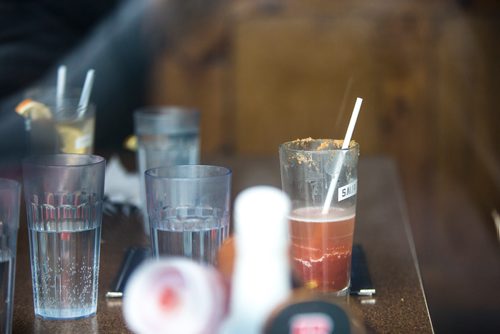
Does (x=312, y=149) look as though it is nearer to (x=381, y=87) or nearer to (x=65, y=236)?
(x=65, y=236)

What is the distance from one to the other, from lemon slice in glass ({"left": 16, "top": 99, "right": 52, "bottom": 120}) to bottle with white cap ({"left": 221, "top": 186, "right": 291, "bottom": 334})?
30.2 inches

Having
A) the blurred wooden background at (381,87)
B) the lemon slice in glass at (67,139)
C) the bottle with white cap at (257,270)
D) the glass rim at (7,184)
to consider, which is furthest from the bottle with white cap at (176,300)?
the blurred wooden background at (381,87)

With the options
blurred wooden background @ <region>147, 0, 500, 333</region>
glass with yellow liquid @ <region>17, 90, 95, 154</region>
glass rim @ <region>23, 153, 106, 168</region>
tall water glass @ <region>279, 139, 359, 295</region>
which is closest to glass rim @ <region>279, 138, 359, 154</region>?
tall water glass @ <region>279, 139, 359, 295</region>

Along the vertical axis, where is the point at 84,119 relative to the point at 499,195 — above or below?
above

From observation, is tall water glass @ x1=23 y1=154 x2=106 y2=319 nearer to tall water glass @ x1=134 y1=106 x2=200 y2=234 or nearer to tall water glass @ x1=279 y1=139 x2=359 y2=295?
tall water glass @ x1=279 y1=139 x2=359 y2=295

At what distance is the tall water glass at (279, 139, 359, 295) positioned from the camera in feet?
3.04

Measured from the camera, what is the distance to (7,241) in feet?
2.57

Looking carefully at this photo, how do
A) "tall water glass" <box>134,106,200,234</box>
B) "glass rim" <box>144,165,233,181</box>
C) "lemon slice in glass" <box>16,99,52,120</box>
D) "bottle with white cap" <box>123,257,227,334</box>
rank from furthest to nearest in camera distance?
"tall water glass" <box>134,106,200,234</box> → "lemon slice in glass" <box>16,99,52,120</box> → "glass rim" <box>144,165,233,181</box> → "bottle with white cap" <box>123,257,227,334</box>

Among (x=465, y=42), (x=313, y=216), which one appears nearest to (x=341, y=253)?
(x=313, y=216)

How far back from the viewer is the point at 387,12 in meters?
3.21

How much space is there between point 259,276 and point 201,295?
0.15ft

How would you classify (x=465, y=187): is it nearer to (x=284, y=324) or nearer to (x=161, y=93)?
(x=161, y=93)

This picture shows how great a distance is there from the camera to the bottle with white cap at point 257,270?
1.94ft

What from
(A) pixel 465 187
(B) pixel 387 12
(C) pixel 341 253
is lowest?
(A) pixel 465 187
